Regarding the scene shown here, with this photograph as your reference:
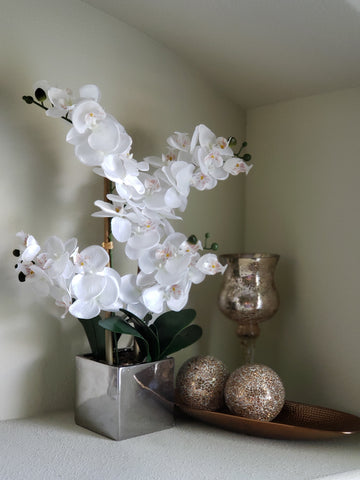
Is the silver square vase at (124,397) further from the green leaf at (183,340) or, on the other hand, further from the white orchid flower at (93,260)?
the white orchid flower at (93,260)

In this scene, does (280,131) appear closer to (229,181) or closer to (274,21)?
(229,181)

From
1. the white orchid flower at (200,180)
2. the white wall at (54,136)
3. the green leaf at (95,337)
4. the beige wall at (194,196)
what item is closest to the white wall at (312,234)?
the beige wall at (194,196)

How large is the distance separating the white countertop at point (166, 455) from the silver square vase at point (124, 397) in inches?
0.8

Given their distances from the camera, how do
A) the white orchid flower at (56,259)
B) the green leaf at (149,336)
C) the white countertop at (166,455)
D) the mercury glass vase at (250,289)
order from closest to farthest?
1. the white countertop at (166,455)
2. the white orchid flower at (56,259)
3. the green leaf at (149,336)
4. the mercury glass vase at (250,289)

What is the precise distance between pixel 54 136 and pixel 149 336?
1.41ft

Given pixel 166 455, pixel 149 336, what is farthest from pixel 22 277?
pixel 166 455

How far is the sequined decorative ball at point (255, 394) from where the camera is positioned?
1048 millimetres

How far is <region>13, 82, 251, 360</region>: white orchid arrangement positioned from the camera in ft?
3.20

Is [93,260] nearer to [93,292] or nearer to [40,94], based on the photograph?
[93,292]

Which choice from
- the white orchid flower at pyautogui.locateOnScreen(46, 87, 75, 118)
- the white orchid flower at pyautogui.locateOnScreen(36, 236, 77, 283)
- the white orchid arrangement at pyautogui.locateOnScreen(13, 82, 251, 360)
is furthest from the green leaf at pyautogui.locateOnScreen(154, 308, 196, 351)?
the white orchid flower at pyautogui.locateOnScreen(46, 87, 75, 118)

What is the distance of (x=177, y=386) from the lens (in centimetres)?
114

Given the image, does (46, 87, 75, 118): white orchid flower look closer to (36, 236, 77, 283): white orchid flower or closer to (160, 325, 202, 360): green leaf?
(36, 236, 77, 283): white orchid flower

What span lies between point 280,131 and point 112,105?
0.38 m

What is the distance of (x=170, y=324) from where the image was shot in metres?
1.14
